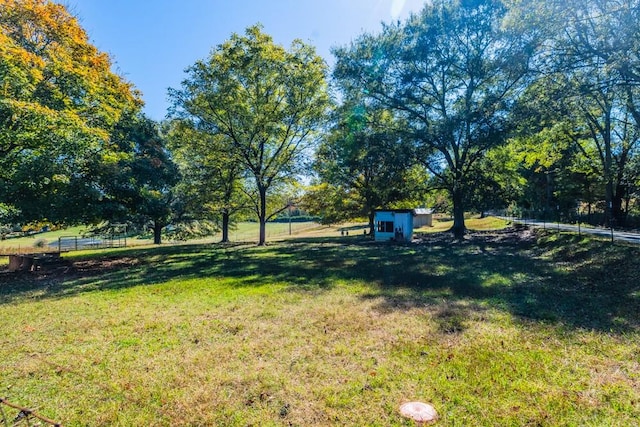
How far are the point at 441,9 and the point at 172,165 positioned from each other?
58.4ft

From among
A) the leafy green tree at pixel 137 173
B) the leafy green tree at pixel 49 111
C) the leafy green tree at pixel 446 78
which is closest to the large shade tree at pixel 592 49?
the leafy green tree at pixel 446 78

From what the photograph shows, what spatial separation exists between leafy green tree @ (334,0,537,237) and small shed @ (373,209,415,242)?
354cm

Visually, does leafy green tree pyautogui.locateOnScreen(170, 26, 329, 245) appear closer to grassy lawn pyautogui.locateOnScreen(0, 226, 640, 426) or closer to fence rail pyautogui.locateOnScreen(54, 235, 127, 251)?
A: grassy lawn pyautogui.locateOnScreen(0, 226, 640, 426)

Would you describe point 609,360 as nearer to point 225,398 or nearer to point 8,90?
→ point 225,398

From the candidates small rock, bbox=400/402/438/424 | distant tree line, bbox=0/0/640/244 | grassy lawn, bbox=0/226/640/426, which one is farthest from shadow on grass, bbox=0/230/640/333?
distant tree line, bbox=0/0/640/244

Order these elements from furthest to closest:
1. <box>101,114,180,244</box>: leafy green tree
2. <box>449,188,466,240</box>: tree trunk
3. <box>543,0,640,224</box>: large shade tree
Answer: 1. <box>449,188,466,240</box>: tree trunk
2. <box>101,114,180,244</box>: leafy green tree
3. <box>543,0,640,224</box>: large shade tree

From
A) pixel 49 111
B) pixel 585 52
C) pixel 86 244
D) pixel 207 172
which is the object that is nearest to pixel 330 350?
pixel 49 111

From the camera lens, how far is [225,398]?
3.57 metres

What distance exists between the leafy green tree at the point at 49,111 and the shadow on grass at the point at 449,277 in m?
3.01

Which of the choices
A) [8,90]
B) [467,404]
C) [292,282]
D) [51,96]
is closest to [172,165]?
[51,96]

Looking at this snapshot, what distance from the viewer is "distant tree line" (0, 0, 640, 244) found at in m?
11.6

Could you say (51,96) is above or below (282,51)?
below

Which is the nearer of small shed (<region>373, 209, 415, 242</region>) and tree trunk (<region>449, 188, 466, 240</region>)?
small shed (<region>373, 209, 415, 242</region>)

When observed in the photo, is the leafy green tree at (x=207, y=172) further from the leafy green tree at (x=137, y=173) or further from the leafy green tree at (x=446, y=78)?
the leafy green tree at (x=446, y=78)
